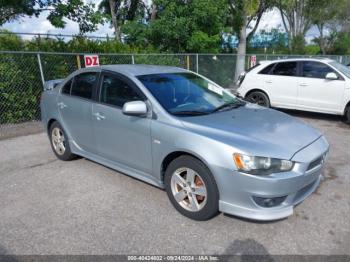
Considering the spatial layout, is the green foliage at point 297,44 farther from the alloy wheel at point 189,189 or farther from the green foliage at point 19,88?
the alloy wheel at point 189,189

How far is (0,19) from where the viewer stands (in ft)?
31.0

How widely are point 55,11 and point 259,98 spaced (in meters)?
6.76

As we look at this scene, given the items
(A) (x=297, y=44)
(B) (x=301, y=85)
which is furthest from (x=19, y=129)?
(A) (x=297, y=44)

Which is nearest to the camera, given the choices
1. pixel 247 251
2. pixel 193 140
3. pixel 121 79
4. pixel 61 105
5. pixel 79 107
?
pixel 247 251

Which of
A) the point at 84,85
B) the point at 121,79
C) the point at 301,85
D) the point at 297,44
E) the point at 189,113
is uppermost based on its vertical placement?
the point at 297,44

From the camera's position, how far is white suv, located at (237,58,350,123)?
755 cm

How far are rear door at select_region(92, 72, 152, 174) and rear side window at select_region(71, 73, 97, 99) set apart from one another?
0.86 ft

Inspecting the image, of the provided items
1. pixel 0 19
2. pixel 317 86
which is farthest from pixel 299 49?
pixel 0 19

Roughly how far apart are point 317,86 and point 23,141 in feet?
23.0

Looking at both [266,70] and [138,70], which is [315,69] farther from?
[138,70]

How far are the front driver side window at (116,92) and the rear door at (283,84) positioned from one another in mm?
5506

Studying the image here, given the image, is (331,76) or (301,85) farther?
(301,85)

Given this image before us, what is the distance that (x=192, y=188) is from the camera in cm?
332

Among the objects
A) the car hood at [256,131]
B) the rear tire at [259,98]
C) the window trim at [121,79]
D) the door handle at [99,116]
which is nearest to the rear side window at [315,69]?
the rear tire at [259,98]
